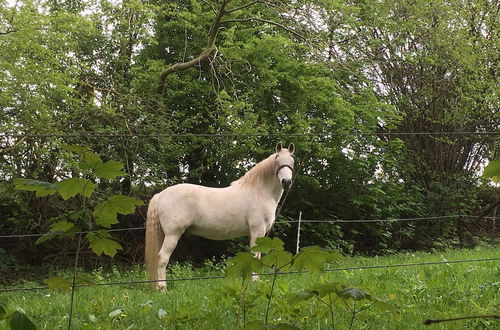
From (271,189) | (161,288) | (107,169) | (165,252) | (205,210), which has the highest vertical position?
(107,169)

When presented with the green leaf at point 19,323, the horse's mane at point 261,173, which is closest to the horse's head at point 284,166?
the horse's mane at point 261,173

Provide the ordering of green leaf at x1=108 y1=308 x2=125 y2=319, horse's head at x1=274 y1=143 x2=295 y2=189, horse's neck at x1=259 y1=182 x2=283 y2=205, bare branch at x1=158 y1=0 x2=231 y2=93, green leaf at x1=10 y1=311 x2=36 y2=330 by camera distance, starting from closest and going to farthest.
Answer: green leaf at x1=10 y1=311 x2=36 y2=330 → green leaf at x1=108 y1=308 x2=125 y2=319 → horse's head at x1=274 y1=143 x2=295 y2=189 → horse's neck at x1=259 y1=182 x2=283 y2=205 → bare branch at x1=158 y1=0 x2=231 y2=93

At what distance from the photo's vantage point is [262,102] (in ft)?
42.4

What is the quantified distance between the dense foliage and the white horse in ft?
2.45

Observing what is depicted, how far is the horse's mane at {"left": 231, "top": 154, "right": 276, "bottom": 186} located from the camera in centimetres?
738

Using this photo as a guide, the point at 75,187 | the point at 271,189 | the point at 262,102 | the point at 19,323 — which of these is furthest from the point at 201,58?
the point at 19,323

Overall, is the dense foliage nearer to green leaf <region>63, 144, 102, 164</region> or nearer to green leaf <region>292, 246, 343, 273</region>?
green leaf <region>292, 246, 343, 273</region>

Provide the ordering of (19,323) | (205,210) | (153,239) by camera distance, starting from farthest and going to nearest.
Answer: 1. (205,210)
2. (153,239)
3. (19,323)

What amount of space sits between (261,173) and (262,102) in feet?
18.6

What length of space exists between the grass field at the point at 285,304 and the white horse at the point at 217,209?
0.65 metres

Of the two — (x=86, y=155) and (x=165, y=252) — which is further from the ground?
(x=86, y=155)

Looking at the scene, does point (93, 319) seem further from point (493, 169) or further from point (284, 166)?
point (284, 166)

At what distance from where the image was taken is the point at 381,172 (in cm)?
1479

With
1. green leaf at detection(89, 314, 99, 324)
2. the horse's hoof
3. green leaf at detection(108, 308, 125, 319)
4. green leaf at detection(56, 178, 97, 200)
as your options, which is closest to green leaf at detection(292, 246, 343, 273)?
green leaf at detection(56, 178, 97, 200)
